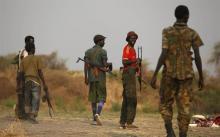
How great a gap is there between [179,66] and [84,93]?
28.8 meters

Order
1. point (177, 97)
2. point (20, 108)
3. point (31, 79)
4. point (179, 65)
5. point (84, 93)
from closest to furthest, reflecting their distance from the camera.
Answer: point (179, 65), point (177, 97), point (31, 79), point (20, 108), point (84, 93)

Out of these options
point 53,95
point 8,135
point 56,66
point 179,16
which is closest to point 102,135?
point 8,135

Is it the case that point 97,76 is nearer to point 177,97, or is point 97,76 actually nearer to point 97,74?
point 97,74

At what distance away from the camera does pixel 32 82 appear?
1858cm

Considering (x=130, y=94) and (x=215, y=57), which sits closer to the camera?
(x=130, y=94)

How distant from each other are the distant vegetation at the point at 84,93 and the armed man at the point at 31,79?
43.4ft

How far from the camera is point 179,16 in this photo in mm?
13391

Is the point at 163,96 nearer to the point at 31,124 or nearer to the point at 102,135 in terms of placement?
the point at 102,135

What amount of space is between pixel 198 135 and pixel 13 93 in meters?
25.0

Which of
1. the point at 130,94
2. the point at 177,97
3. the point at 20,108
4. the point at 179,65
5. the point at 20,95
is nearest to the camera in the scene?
the point at 179,65

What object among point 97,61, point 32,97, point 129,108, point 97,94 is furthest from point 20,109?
point 129,108

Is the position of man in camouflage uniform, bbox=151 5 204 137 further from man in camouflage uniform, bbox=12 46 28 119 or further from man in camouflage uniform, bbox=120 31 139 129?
man in camouflage uniform, bbox=12 46 28 119

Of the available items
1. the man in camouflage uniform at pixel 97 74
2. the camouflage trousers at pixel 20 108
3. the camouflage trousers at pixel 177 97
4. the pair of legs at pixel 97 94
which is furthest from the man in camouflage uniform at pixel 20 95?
the camouflage trousers at pixel 177 97

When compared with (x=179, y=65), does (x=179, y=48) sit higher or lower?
Answer: higher
